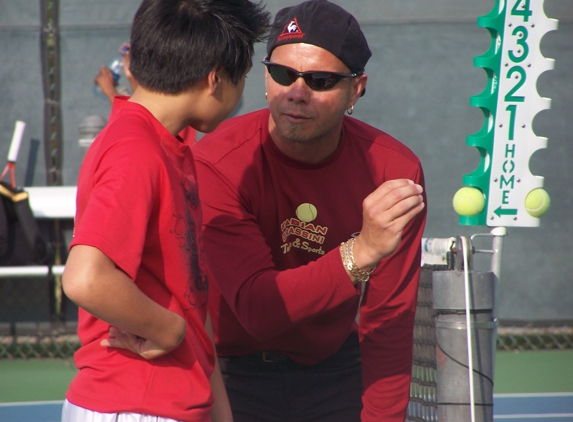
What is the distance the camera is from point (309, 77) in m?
2.30

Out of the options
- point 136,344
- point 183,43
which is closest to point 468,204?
point 183,43

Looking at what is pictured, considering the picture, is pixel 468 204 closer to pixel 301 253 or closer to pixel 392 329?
pixel 392 329

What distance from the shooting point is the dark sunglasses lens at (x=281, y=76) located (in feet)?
7.59

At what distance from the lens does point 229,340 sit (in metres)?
2.46

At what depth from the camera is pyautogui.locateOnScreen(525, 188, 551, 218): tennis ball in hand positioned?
10.9 feet

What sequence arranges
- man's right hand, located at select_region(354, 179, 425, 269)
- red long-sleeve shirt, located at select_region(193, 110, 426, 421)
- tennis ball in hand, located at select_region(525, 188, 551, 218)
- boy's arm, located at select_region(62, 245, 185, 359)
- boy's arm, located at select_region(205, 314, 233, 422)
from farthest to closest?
tennis ball in hand, located at select_region(525, 188, 551, 218) < red long-sleeve shirt, located at select_region(193, 110, 426, 421) < boy's arm, located at select_region(205, 314, 233, 422) < man's right hand, located at select_region(354, 179, 425, 269) < boy's arm, located at select_region(62, 245, 185, 359)

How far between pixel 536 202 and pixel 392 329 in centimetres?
120

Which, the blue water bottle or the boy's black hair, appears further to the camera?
the blue water bottle

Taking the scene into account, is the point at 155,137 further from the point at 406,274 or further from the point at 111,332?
the point at 406,274

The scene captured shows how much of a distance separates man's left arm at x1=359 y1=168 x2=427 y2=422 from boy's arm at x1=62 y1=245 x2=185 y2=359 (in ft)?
3.61

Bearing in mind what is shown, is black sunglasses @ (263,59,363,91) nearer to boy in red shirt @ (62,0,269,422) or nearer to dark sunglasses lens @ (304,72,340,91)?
dark sunglasses lens @ (304,72,340,91)

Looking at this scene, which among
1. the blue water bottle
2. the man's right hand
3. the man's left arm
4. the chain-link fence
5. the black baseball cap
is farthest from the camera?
the chain-link fence

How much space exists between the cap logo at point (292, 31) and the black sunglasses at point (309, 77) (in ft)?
0.30

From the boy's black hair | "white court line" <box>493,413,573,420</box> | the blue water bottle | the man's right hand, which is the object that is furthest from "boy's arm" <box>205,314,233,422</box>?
the blue water bottle
